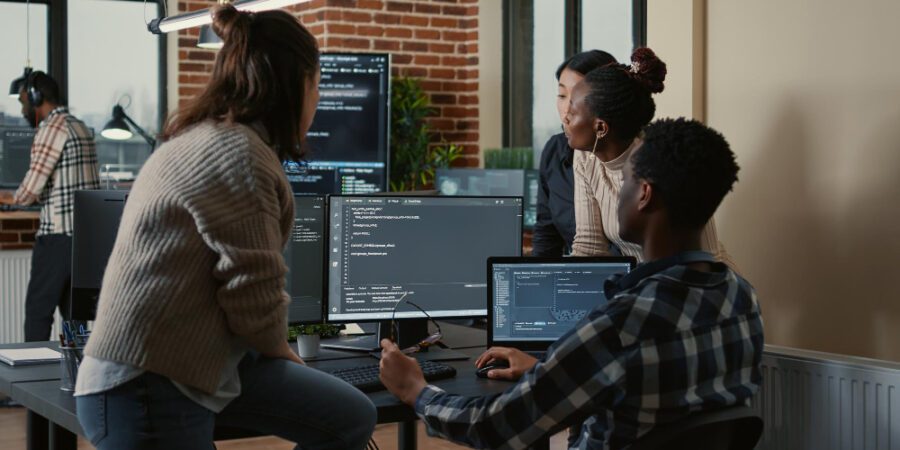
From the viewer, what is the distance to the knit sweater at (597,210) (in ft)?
9.77

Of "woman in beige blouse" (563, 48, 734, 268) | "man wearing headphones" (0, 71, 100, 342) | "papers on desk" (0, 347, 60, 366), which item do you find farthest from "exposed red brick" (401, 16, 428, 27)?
"papers on desk" (0, 347, 60, 366)

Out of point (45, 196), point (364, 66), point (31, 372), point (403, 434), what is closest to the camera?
point (31, 372)

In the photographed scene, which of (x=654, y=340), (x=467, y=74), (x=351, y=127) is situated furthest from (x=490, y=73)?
(x=654, y=340)

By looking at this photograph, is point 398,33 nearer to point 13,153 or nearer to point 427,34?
point 427,34

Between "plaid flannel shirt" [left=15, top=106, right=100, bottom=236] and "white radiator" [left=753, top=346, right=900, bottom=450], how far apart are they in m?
3.64

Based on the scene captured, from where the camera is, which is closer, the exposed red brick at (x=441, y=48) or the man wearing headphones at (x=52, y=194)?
the man wearing headphones at (x=52, y=194)

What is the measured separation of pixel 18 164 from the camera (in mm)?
6531

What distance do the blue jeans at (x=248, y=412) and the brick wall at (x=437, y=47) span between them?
4.58 m

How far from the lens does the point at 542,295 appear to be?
2.79 m

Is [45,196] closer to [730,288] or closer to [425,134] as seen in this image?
[425,134]

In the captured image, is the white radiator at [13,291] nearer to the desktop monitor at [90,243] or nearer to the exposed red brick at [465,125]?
the exposed red brick at [465,125]

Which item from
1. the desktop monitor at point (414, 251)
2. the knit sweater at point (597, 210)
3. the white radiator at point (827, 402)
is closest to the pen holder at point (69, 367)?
the desktop monitor at point (414, 251)

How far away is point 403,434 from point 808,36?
1658 millimetres

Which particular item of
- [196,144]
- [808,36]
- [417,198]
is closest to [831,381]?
[808,36]
